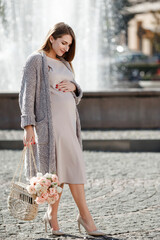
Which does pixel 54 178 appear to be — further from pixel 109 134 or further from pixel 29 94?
pixel 109 134

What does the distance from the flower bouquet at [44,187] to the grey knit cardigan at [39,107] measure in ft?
0.47

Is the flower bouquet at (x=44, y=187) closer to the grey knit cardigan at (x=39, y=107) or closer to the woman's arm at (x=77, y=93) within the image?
the grey knit cardigan at (x=39, y=107)

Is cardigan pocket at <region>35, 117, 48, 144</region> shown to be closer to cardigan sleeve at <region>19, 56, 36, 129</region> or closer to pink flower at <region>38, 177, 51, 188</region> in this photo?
cardigan sleeve at <region>19, 56, 36, 129</region>

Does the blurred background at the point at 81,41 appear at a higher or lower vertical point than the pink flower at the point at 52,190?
higher

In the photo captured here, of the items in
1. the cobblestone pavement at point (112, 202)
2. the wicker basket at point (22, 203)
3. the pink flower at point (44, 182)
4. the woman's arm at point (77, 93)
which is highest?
the woman's arm at point (77, 93)

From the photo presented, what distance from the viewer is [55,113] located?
4211mm

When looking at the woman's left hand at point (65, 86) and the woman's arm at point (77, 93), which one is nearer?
the woman's left hand at point (65, 86)

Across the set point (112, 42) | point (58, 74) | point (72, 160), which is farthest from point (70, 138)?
point (112, 42)

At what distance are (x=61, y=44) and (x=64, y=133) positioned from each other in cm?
65

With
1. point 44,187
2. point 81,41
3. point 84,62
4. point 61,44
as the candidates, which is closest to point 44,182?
point 44,187

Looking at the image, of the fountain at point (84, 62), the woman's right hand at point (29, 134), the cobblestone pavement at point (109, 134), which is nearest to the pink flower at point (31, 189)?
the woman's right hand at point (29, 134)

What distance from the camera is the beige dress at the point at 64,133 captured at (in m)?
4.21

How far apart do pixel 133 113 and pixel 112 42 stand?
23.0 m

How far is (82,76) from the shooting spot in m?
16.5
